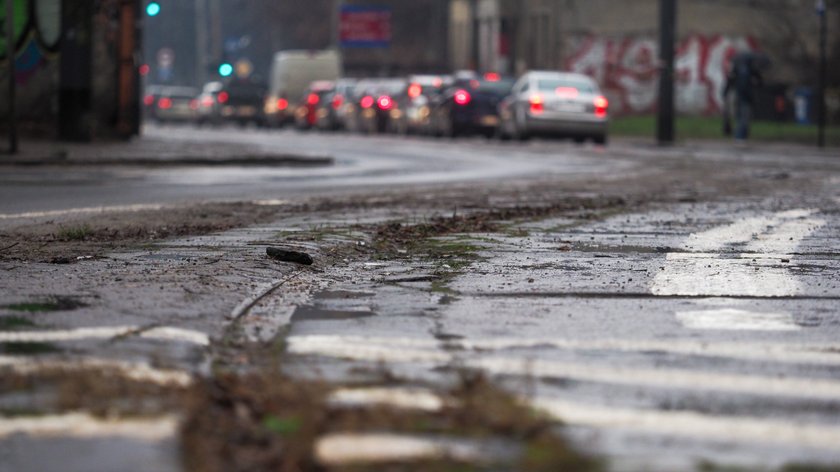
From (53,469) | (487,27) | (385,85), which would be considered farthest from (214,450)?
(487,27)

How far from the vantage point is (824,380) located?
6387mm

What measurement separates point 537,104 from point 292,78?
32.4 meters

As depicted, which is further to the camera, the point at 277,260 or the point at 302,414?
the point at 277,260

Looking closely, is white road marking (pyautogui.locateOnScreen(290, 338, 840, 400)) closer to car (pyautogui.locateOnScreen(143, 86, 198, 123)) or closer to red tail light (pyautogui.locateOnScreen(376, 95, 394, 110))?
red tail light (pyautogui.locateOnScreen(376, 95, 394, 110))

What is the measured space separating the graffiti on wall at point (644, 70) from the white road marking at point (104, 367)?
60710mm

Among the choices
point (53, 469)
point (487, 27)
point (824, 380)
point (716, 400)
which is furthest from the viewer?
point (487, 27)

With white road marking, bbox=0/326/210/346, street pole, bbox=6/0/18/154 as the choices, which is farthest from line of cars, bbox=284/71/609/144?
white road marking, bbox=0/326/210/346

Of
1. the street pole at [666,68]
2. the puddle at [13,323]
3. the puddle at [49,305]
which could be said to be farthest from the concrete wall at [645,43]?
the puddle at [13,323]

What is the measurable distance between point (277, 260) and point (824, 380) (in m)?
4.58

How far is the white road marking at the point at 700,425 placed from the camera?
5301 mm

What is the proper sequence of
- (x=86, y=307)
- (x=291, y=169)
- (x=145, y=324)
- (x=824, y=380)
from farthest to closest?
(x=291, y=169), (x=86, y=307), (x=145, y=324), (x=824, y=380)

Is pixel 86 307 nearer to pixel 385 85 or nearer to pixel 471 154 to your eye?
pixel 471 154

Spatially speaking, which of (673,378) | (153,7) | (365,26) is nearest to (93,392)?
(673,378)

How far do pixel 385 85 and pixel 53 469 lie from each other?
158 ft
